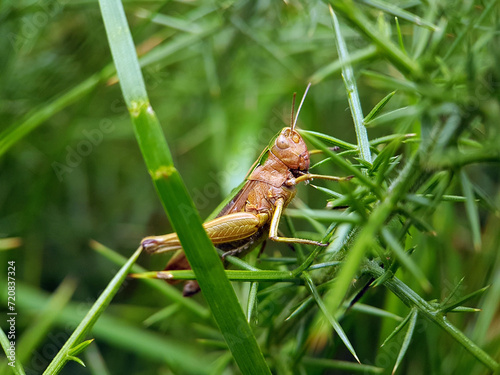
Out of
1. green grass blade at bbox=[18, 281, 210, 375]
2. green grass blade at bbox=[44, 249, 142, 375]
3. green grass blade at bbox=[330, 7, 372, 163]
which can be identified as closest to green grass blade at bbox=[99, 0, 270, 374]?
green grass blade at bbox=[44, 249, 142, 375]

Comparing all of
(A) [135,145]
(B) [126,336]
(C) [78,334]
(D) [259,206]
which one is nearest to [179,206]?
(C) [78,334]

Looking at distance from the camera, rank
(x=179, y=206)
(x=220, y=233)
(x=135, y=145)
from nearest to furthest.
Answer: (x=179, y=206)
(x=220, y=233)
(x=135, y=145)

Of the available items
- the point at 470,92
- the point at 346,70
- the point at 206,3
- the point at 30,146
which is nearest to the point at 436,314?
the point at 470,92

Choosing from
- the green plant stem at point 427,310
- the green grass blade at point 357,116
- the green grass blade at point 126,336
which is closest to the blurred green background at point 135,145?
the green grass blade at point 126,336

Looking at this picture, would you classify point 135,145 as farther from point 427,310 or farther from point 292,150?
point 427,310

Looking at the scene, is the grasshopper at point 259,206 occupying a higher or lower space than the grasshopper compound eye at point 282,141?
lower

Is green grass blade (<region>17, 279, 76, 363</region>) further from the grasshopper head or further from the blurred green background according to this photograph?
the grasshopper head

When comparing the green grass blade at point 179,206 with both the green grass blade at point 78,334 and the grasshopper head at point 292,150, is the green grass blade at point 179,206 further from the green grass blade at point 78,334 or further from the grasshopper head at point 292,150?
the grasshopper head at point 292,150
